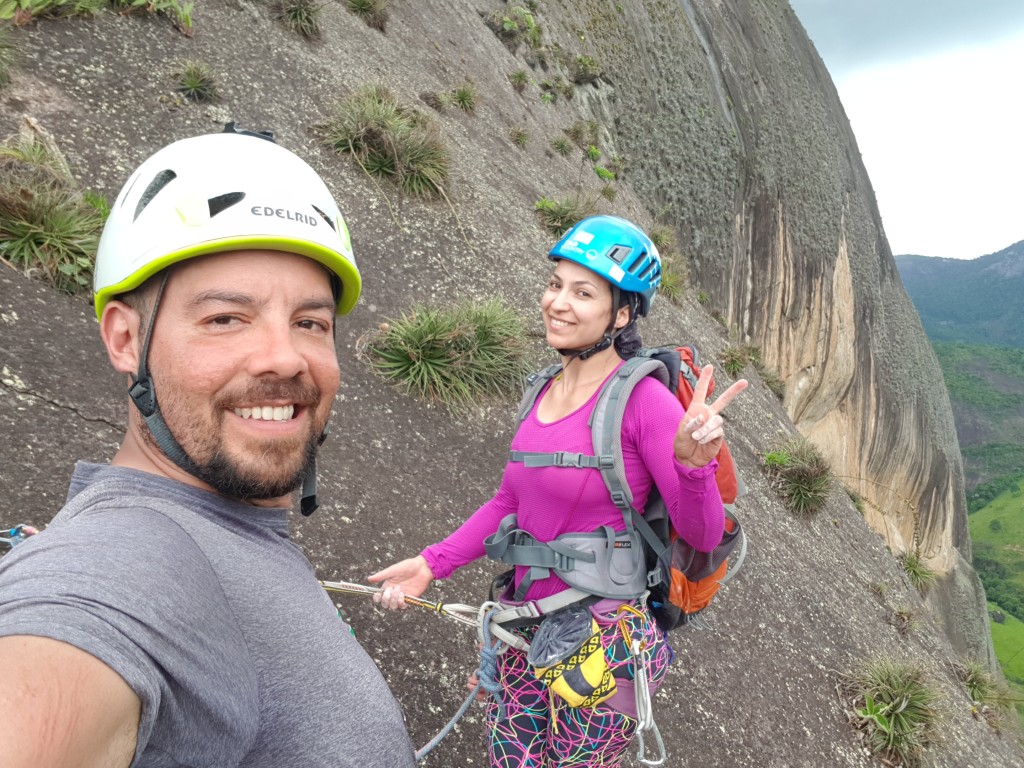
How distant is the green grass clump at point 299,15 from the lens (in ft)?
26.3

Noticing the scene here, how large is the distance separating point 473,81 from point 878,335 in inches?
888

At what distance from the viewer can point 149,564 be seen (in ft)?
3.39

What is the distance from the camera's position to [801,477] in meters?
7.96

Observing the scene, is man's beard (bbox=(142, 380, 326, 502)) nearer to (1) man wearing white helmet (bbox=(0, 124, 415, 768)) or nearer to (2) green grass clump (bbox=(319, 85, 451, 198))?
(1) man wearing white helmet (bbox=(0, 124, 415, 768))

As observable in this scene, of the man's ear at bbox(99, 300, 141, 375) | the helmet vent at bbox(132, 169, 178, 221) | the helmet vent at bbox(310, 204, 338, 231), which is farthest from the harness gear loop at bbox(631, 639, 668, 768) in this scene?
the helmet vent at bbox(132, 169, 178, 221)

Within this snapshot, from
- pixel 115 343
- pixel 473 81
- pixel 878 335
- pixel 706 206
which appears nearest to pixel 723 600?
pixel 115 343

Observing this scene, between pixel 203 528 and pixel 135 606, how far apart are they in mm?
321

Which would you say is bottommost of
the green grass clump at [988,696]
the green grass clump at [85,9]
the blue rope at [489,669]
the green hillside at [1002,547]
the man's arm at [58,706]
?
the green hillside at [1002,547]

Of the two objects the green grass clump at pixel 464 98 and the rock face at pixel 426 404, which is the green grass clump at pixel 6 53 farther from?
the green grass clump at pixel 464 98

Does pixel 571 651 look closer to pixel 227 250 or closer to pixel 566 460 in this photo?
pixel 566 460

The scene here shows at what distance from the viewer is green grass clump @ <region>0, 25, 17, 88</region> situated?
5145mm

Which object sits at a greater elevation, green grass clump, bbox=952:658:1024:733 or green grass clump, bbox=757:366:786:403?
green grass clump, bbox=757:366:786:403

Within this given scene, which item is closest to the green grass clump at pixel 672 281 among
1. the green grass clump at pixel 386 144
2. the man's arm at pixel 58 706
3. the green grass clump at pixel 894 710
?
the green grass clump at pixel 386 144

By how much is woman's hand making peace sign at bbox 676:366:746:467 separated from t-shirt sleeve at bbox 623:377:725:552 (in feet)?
0.21
